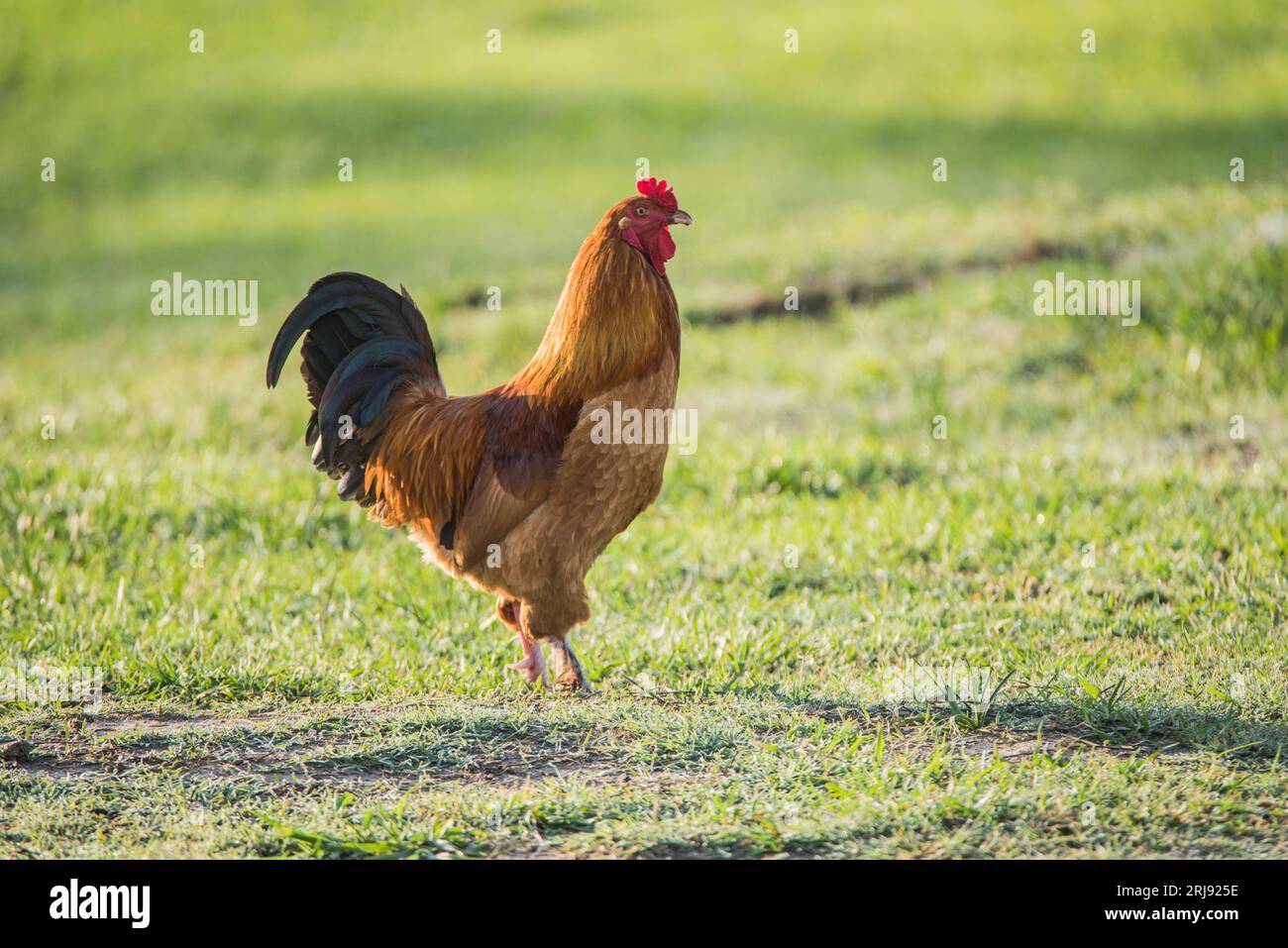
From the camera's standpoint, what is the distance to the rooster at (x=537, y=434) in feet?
18.4

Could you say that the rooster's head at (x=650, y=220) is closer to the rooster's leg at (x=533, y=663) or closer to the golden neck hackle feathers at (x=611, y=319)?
the golden neck hackle feathers at (x=611, y=319)

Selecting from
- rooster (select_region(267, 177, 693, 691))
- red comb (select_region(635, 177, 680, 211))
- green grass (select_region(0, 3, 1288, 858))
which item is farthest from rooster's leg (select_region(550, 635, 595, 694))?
red comb (select_region(635, 177, 680, 211))

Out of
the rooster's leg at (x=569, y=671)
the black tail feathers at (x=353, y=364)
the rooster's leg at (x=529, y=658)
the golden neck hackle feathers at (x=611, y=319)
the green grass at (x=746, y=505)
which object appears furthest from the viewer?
the black tail feathers at (x=353, y=364)

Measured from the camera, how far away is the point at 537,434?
5.74m

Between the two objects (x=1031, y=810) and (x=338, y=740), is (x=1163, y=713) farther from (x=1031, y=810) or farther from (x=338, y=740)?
(x=338, y=740)

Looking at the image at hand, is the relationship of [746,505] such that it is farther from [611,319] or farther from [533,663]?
[611,319]

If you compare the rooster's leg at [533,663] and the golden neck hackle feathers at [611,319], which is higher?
the golden neck hackle feathers at [611,319]

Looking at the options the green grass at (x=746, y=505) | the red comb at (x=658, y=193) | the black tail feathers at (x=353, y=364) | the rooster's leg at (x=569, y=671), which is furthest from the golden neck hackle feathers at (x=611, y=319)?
the green grass at (x=746, y=505)

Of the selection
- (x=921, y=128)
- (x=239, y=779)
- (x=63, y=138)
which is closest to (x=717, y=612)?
(x=239, y=779)

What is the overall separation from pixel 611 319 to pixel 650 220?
439mm

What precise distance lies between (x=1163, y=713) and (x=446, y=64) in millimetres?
20424

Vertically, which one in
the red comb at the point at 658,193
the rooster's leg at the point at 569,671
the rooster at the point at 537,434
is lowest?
the rooster's leg at the point at 569,671

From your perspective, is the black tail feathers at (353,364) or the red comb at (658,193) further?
the black tail feathers at (353,364)

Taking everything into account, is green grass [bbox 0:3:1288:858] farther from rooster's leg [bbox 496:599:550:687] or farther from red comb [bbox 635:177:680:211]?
red comb [bbox 635:177:680:211]
